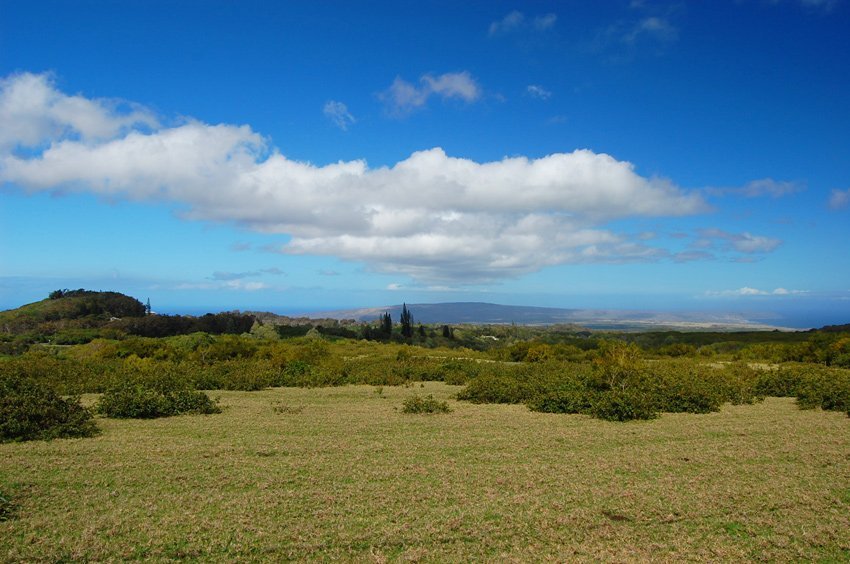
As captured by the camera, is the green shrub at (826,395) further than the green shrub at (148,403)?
Yes

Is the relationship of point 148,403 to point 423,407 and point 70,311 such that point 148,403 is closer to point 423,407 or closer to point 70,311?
point 423,407

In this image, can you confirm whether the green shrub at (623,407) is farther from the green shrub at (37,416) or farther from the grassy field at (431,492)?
the green shrub at (37,416)

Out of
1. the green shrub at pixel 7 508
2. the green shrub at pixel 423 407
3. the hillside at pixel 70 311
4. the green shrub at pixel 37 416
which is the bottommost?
the green shrub at pixel 423 407

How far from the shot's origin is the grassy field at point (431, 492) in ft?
19.5

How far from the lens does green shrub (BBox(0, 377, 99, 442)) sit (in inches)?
417

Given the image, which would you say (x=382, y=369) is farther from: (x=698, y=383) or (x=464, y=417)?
(x=698, y=383)

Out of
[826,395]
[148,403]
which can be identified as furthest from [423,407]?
[826,395]

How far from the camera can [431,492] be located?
7641mm

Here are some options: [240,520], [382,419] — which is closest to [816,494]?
[240,520]

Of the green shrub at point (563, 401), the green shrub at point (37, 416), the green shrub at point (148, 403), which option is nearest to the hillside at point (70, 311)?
the green shrub at point (148, 403)

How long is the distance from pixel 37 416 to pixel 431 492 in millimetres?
8586

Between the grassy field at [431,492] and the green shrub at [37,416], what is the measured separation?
0.50m

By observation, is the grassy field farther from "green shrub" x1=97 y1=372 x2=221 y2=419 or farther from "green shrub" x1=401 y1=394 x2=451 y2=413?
"green shrub" x1=401 y1=394 x2=451 y2=413

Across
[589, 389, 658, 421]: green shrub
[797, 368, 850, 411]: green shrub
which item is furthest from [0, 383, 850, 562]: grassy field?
[797, 368, 850, 411]: green shrub
